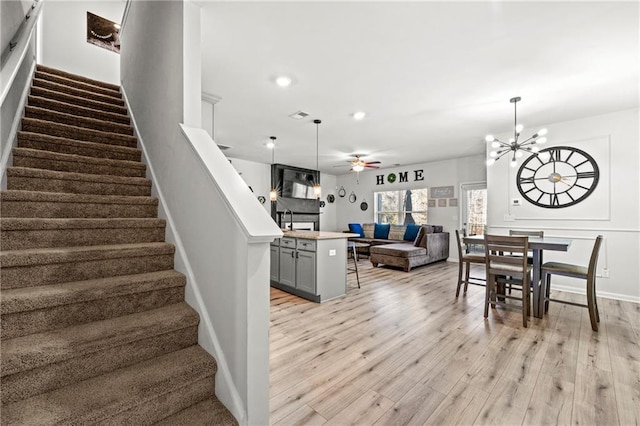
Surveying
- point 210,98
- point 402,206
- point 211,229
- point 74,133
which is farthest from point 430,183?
point 74,133

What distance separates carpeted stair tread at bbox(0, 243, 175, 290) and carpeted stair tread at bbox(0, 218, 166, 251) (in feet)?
0.29

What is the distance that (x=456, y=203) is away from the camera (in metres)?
7.29

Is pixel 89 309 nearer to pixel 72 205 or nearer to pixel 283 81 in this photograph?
pixel 72 205

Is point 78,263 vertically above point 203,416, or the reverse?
point 78,263

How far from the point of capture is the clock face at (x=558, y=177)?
4.28m

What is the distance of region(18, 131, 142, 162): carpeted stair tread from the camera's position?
7.30ft

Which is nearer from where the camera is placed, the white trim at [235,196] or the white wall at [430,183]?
the white trim at [235,196]

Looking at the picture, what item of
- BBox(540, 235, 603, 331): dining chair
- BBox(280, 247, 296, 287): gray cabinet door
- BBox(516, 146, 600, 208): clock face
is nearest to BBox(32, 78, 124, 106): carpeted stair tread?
BBox(280, 247, 296, 287): gray cabinet door

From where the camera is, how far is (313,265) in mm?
3842

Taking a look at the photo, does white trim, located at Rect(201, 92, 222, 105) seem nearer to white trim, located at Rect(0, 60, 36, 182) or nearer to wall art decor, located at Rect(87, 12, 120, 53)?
white trim, located at Rect(0, 60, 36, 182)

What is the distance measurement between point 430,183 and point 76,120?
734 cm

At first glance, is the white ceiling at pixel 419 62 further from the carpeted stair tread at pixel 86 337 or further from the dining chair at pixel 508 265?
the carpeted stair tread at pixel 86 337

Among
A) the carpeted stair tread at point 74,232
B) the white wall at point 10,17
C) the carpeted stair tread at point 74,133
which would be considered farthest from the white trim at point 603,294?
the white wall at point 10,17

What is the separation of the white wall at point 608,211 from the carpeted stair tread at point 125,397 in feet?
17.4
